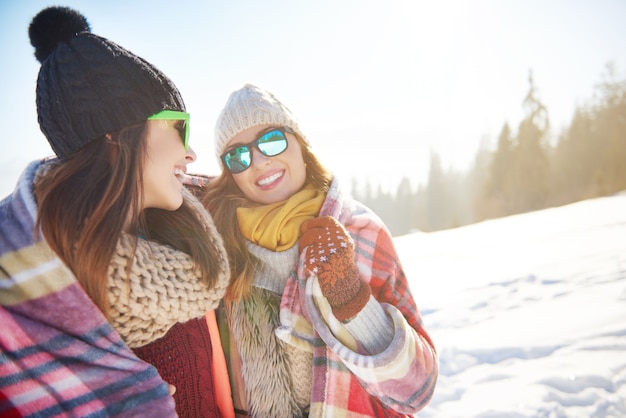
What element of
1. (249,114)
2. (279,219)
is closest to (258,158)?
(249,114)

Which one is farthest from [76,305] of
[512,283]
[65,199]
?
[512,283]

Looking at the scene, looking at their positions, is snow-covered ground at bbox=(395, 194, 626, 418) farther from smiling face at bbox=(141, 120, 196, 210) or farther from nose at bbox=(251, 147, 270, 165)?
smiling face at bbox=(141, 120, 196, 210)

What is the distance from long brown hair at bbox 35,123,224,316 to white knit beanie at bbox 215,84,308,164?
73cm

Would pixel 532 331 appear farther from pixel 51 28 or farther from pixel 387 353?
pixel 51 28

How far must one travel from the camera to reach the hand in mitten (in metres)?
1.51

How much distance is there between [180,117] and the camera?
55.8 inches

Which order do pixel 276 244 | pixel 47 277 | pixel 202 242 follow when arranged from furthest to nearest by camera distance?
pixel 276 244 → pixel 202 242 → pixel 47 277

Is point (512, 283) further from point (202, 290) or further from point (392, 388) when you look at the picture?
point (202, 290)

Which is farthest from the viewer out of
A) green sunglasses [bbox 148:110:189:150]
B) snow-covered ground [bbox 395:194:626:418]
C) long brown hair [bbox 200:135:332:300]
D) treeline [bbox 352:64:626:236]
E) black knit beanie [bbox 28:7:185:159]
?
treeline [bbox 352:64:626:236]

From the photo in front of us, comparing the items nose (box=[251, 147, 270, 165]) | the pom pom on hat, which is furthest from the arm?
the pom pom on hat

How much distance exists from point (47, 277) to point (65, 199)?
0.26m

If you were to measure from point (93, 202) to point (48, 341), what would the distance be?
1.54 ft

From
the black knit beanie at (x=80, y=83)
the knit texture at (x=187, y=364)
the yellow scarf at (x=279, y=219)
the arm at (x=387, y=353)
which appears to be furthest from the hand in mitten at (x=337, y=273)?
the black knit beanie at (x=80, y=83)

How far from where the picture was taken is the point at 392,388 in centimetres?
151
